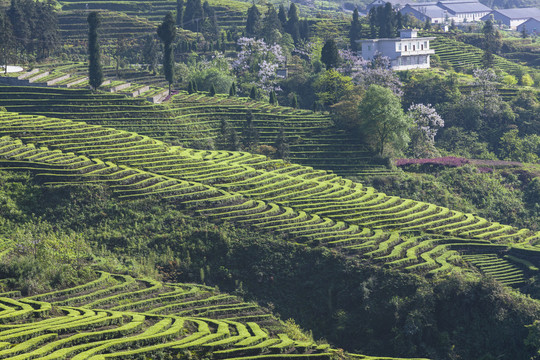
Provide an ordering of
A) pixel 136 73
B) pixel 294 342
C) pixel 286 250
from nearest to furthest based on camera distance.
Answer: pixel 294 342 < pixel 286 250 < pixel 136 73

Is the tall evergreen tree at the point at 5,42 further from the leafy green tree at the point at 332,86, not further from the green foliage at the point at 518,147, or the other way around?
the green foliage at the point at 518,147

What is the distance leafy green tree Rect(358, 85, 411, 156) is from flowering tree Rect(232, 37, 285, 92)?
3120cm

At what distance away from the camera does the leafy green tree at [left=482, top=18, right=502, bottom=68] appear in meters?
133

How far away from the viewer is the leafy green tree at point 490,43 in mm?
132625

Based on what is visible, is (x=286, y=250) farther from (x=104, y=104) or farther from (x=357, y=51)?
(x=357, y=51)

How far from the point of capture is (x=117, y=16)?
15188 centimetres

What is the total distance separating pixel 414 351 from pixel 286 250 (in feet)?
47.0

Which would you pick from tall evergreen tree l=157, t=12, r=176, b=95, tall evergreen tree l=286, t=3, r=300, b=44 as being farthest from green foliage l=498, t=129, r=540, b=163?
tall evergreen tree l=286, t=3, r=300, b=44

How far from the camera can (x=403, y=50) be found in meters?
129

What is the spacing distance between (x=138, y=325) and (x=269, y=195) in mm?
27937

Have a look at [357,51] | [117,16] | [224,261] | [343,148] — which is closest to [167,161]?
[224,261]

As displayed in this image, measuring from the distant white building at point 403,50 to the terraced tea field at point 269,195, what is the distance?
177 feet

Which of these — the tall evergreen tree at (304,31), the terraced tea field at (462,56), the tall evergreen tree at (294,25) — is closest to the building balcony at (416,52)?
the terraced tea field at (462,56)

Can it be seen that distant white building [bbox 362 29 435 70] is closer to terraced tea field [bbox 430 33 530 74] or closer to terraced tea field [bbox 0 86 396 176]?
terraced tea field [bbox 430 33 530 74]
